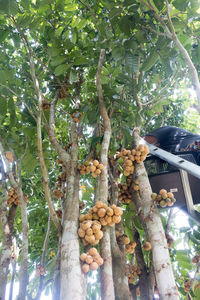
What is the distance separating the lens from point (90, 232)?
1.83m

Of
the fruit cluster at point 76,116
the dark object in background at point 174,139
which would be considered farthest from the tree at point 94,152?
the dark object in background at point 174,139

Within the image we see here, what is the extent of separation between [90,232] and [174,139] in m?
2.04

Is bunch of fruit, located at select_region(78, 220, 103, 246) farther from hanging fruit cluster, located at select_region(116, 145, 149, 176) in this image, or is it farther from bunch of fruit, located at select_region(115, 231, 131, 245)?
hanging fruit cluster, located at select_region(116, 145, 149, 176)

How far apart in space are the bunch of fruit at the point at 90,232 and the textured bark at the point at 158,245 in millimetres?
436

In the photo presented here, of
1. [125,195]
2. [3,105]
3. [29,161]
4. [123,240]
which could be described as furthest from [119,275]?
[3,105]

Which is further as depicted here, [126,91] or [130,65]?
[126,91]

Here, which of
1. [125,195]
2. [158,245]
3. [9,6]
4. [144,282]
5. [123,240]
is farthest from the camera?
[125,195]

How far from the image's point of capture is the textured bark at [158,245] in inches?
66.6

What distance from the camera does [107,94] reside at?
302 centimetres

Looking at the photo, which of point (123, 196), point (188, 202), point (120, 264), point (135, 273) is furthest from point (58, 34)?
point (135, 273)

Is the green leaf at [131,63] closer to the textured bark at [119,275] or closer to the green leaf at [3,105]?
the green leaf at [3,105]

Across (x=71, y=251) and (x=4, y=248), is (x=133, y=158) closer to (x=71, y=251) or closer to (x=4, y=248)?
(x=71, y=251)

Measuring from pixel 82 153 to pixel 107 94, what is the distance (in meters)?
1.97

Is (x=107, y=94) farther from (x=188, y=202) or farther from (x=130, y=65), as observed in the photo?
(x=188, y=202)
